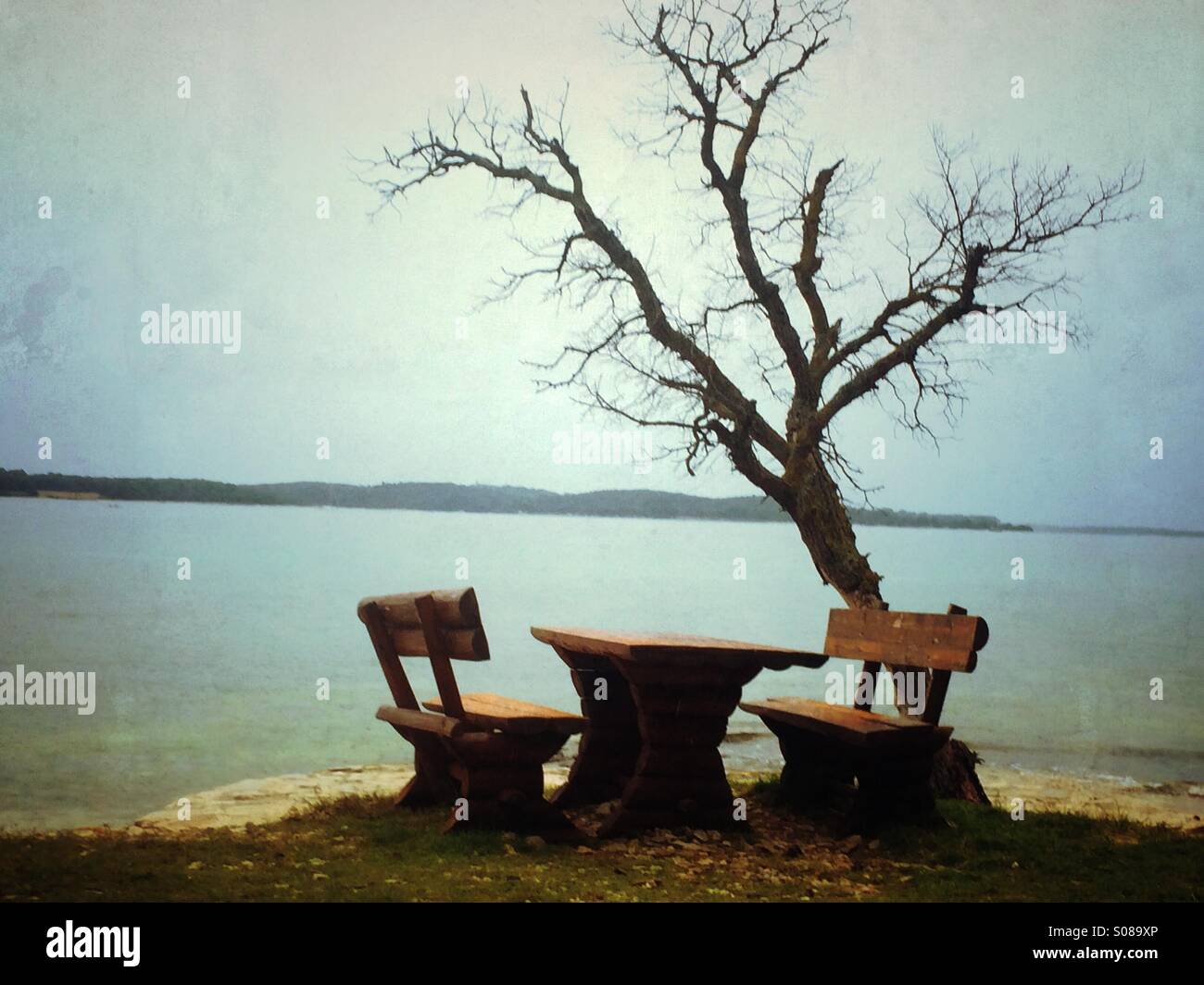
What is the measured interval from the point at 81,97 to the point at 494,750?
198 inches

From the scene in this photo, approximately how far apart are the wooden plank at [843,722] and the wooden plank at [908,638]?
0.32m

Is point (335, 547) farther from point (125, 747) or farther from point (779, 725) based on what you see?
point (779, 725)

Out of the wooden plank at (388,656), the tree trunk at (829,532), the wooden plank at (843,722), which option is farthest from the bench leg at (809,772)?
the wooden plank at (388,656)

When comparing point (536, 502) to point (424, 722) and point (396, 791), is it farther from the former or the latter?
point (424, 722)

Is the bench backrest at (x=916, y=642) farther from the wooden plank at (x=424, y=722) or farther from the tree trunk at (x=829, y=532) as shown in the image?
the wooden plank at (x=424, y=722)

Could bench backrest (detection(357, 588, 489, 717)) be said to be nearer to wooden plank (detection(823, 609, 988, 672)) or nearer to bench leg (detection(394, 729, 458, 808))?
bench leg (detection(394, 729, 458, 808))

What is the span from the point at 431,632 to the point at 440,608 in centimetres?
12

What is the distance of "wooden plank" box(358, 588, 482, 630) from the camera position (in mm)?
5234

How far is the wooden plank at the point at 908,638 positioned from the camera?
5.49m

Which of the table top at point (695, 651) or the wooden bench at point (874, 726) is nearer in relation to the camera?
the table top at point (695, 651)

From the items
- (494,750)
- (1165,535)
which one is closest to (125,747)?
(494,750)

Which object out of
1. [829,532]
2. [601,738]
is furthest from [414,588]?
[601,738]

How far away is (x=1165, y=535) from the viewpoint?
841 cm

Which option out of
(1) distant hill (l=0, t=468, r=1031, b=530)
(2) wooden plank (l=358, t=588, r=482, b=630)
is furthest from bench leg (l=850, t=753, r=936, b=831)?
(1) distant hill (l=0, t=468, r=1031, b=530)
